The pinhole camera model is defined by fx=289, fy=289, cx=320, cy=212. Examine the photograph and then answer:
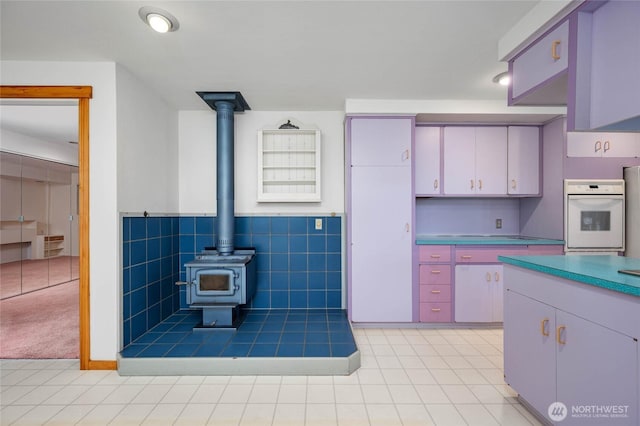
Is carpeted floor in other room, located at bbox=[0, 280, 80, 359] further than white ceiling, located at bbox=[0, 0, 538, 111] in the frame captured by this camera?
Yes

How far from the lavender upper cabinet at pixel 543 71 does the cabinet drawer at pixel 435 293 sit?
6.12ft

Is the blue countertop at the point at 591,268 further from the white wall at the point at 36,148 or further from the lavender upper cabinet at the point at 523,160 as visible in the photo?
the white wall at the point at 36,148

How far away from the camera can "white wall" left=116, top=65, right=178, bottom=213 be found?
7.69 ft

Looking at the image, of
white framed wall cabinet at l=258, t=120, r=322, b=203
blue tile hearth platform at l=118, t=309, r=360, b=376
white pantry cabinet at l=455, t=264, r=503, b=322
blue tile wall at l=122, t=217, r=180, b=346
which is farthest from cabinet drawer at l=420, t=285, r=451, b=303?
blue tile wall at l=122, t=217, r=180, b=346

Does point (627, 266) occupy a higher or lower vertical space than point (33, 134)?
lower

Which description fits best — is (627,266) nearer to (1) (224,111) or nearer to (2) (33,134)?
(1) (224,111)

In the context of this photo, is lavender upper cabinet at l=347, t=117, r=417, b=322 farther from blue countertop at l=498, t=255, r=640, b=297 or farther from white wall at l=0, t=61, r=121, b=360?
white wall at l=0, t=61, r=121, b=360

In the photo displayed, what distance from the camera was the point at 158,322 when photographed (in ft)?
9.48

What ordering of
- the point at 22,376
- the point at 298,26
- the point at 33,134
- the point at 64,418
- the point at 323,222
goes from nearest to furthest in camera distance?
the point at 64,418
the point at 298,26
the point at 22,376
the point at 323,222
the point at 33,134

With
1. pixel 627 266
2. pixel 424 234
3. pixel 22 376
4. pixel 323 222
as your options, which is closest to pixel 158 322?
pixel 22 376

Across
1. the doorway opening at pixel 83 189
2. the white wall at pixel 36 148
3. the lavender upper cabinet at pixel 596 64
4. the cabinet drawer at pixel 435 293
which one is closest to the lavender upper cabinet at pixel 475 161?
the cabinet drawer at pixel 435 293

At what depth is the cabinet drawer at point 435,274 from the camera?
3.03 m

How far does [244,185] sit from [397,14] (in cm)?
232

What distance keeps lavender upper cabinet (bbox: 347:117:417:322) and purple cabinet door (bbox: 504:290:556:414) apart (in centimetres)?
122
